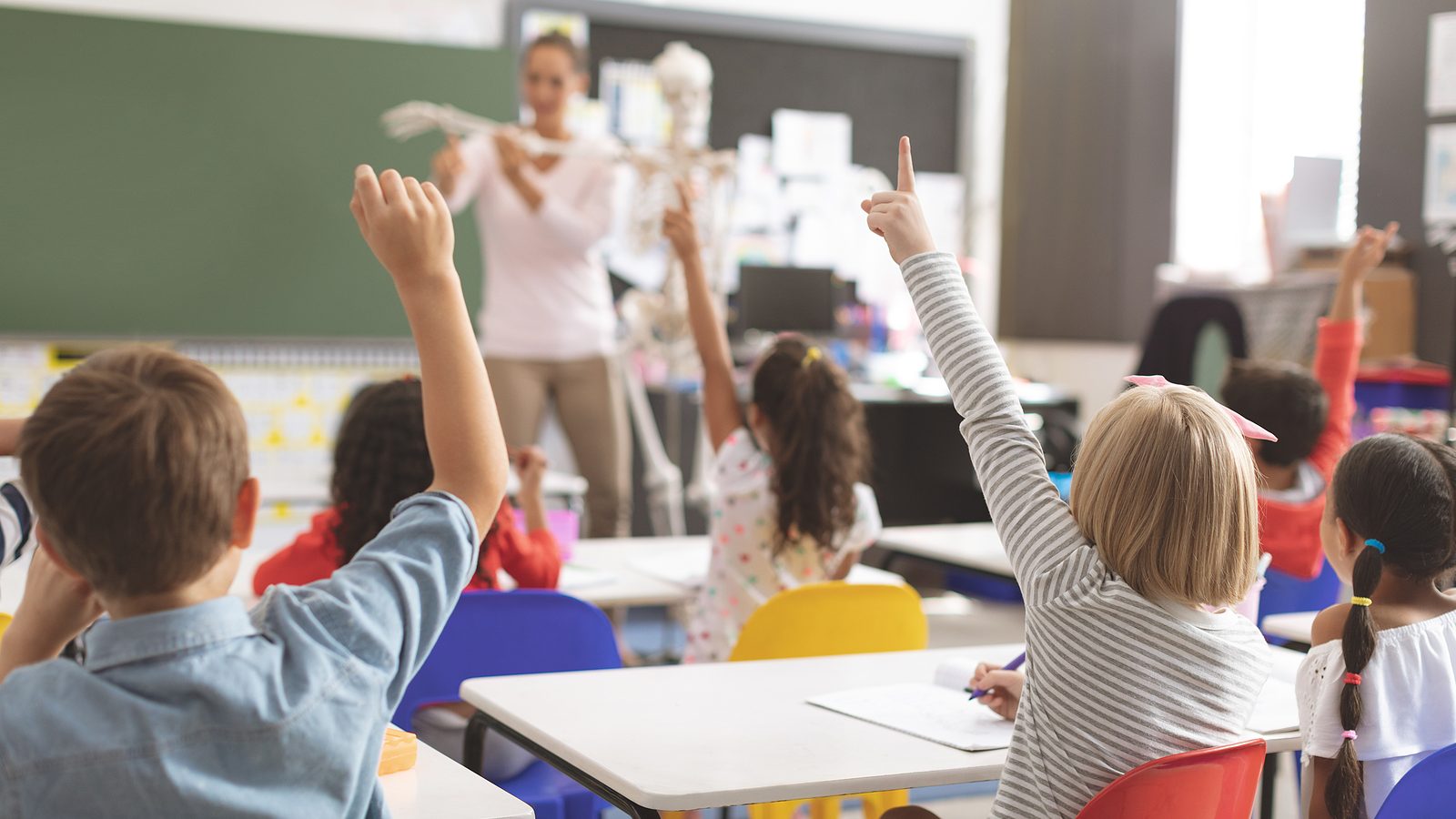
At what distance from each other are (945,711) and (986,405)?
1.51 ft

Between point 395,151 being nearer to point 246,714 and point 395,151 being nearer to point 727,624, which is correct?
point 727,624

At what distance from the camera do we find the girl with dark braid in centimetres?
163

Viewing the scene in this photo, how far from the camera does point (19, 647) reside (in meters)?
1.12

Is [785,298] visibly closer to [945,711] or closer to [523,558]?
[523,558]

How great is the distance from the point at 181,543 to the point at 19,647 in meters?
0.24

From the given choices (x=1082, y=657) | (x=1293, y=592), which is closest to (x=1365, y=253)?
(x=1293, y=592)

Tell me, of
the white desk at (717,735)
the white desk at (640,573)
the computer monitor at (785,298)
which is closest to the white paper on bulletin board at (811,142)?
the computer monitor at (785,298)

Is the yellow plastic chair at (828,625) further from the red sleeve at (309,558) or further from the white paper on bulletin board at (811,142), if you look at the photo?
the white paper on bulletin board at (811,142)

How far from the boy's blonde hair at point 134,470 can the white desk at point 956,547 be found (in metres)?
2.23

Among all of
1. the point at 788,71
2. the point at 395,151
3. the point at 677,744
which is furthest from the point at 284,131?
the point at 677,744

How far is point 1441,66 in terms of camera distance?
4.38 meters

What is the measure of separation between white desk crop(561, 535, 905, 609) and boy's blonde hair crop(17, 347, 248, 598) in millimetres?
1472

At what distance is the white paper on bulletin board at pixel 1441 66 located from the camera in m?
4.33

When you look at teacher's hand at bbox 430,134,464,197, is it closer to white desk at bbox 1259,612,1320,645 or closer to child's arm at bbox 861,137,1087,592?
white desk at bbox 1259,612,1320,645
